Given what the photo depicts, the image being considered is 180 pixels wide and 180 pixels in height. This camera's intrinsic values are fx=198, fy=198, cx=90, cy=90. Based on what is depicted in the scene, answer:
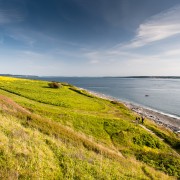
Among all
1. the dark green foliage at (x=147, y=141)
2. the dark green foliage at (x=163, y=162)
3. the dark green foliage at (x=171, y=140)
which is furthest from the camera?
the dark green foliage at (x=171, y=140)

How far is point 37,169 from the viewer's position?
11.8 m

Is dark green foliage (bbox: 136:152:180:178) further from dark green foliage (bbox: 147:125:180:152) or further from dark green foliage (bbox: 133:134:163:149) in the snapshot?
dark green foliage (bbox: 147:125:180:152)

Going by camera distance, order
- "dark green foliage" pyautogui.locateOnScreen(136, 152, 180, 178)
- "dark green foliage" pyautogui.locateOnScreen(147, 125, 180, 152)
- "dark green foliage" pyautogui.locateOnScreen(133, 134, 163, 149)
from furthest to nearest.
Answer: "dark green foliage" pyautogui.locateOnScreen(147, 125, 180, 152)
"dark green foliage" pyautogui.locateOnScreen(133, 134, 163, 149)
"dark green foliage" pyautogui.locateOnScreen(136, 152, 180, 178)

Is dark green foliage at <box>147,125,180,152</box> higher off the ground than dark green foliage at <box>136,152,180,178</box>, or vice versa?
dark green foliage at <box>136,152,180,178</box>

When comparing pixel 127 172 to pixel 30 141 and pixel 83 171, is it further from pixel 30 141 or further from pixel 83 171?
pixel 30 141

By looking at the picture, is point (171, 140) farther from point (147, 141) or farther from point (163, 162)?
point (163, 162)

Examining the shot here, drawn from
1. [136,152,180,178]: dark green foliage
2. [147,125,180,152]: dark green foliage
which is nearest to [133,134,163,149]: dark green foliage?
[147,125,180,152]: dark green foliage

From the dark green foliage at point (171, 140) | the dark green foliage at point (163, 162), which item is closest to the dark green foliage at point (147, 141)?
the dark green foliage at point (171, 140)

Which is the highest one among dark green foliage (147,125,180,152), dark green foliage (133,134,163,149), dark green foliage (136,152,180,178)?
dark green foliage (136,152,180,178)

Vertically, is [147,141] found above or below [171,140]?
above

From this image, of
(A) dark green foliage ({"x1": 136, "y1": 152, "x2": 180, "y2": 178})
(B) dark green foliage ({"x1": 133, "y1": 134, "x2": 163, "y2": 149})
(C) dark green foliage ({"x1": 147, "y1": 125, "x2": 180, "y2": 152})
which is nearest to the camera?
(A) dark green foliage ({"x1": 136, "y1": 152, "x2": 180, "y2": 178})

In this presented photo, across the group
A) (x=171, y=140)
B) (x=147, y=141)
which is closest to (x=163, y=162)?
(x=147, y=141)

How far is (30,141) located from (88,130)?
21190 millimetres

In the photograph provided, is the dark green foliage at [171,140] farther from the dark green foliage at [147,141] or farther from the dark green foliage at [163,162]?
the dark green foliage at [163,162]
